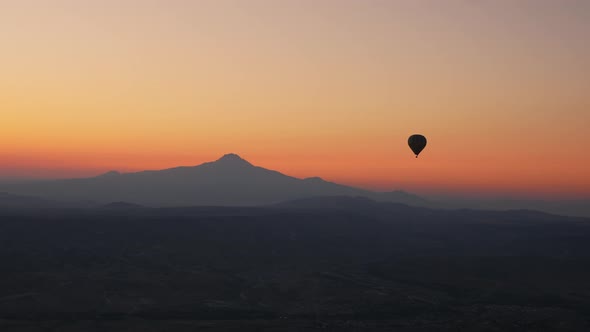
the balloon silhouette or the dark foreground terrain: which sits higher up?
the balloon silhouette

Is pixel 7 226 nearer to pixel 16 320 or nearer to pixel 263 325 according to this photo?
pixel 16 320

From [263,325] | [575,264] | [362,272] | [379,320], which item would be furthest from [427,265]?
[263,325]

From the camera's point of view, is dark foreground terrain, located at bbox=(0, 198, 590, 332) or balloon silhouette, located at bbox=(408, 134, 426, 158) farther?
balloon silhouette, located at bbox=(408, 134, 426, 158)

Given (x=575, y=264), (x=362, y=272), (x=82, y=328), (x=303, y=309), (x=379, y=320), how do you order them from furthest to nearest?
(x=575, y=264) → (x=362, y=272) → (x=303, y=309) → (x=379, y=320) → (x=82, y=328)

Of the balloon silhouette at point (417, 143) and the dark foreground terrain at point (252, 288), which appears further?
the balloon silhouette at point (417, 143)

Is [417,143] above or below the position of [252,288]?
above

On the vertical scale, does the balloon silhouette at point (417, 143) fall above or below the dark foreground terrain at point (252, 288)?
above

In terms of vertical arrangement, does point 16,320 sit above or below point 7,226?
below

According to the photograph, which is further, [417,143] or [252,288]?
[252,288]
